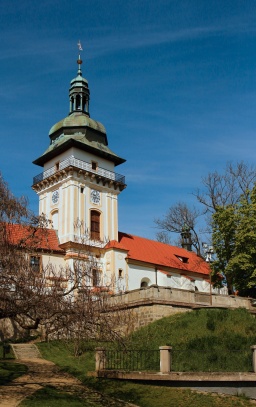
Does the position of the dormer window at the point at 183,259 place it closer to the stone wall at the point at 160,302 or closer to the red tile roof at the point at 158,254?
the red tile roof at the point at 158,254

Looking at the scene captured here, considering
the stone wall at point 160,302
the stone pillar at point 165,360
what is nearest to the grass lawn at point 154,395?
the stone pillar at point 165,360

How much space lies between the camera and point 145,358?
1866 cm

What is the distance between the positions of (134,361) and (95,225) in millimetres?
21748

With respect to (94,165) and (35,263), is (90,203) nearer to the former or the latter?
(94,165)

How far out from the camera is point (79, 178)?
39406 millimetres

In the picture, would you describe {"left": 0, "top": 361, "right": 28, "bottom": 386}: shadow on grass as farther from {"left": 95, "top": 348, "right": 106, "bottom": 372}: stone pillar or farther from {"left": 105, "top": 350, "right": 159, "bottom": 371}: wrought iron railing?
{"left": 105, "top": 350, "right": 159, "bottom": 371}: wrought iron railing

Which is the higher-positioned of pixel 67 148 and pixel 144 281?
pixel 67 148

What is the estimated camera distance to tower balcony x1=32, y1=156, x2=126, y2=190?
39062 millimetres

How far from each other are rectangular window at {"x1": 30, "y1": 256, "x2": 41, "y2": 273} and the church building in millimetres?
19779

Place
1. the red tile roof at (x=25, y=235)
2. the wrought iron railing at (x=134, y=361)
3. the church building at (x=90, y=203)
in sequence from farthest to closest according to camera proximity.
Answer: the church building at (x=90, y=203) < the wrought iron railing at (x=134, y=361) < the red tile roof at (x=25, y=235)

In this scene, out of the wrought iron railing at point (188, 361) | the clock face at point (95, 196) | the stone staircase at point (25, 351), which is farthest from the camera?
the clock face at point (95, 196)

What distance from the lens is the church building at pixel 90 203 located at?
38125 millimetres

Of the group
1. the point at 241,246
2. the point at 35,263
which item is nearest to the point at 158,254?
the point at 241,246

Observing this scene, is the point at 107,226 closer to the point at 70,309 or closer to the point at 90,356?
the point at 90,356
